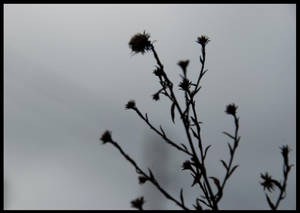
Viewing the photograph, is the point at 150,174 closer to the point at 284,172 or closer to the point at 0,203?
the point at 284,172

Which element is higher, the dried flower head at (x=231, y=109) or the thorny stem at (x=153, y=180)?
the dried flower head at (x=231, y=109)

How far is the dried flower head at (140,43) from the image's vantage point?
2596mm

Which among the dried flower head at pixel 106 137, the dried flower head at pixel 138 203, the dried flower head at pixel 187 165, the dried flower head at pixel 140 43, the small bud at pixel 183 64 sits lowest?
the dried flower head at pixel 138 203

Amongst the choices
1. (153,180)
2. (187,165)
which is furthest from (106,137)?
(187,165)

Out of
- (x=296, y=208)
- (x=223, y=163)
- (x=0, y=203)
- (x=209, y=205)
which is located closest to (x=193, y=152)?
(x=223, y=163)

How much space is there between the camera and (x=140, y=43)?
8.53 feet

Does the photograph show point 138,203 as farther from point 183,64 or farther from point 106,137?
point 183,64

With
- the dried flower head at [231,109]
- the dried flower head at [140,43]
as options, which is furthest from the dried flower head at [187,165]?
the dried flower head at [140,43]

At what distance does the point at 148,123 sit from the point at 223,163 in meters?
0.66

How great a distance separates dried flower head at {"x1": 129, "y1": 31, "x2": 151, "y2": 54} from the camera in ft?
8.52

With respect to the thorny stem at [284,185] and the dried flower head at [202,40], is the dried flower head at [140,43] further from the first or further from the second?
the thorny stem at [284,185]

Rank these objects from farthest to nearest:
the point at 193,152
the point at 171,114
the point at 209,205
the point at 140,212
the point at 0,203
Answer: the point at 0,203 < the point at 171,114 < the point at 209,205 < the point at 193,152 < the point at 140,212

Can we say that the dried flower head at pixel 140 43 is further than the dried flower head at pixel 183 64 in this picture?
Yes

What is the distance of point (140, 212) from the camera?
1.81m
